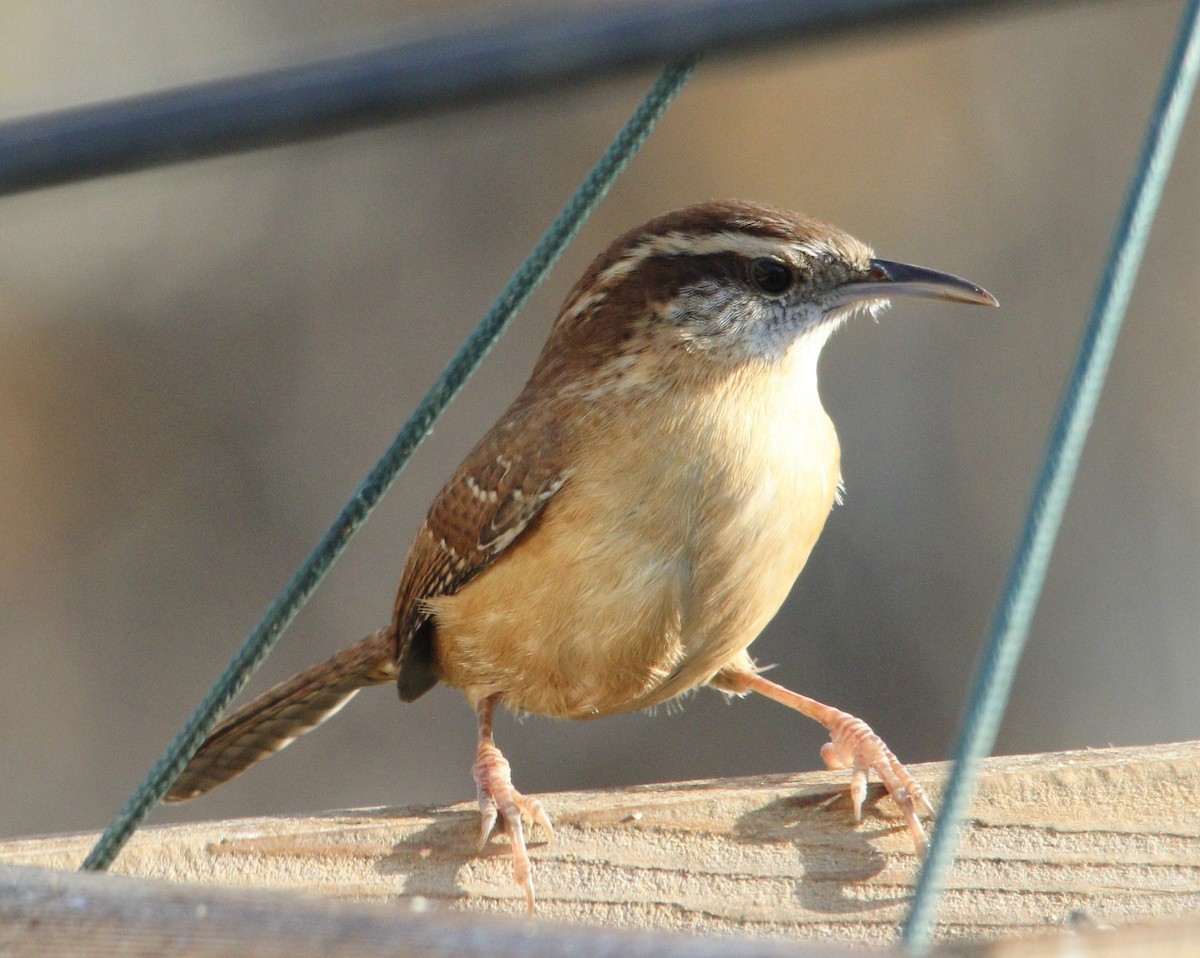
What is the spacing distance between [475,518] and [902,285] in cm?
101

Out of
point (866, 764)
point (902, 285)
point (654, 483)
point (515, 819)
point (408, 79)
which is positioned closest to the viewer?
point (408, 79)

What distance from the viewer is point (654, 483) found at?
3.29 metres

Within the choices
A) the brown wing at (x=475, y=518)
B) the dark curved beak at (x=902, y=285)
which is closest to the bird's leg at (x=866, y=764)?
the brown wing at (x=475, y=518)

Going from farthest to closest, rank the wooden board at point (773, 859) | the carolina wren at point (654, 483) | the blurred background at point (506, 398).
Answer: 1. the blurred background at point (506, 398)
2. the carolina wren at point (654, 483)
3. the wooden board at point (773, 859)

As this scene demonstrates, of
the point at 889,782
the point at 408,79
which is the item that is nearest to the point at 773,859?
the point at 889,782

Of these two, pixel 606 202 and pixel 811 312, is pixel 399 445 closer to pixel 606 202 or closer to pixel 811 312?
pixel 811 312

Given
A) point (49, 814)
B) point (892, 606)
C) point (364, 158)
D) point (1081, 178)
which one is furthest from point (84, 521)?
point (1081, 178)

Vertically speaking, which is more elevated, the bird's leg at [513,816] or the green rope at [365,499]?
the green rope at [365,499]

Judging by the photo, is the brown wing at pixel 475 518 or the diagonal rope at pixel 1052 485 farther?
the brown wing at pixel 475 518

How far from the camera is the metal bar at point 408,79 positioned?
1479 mm

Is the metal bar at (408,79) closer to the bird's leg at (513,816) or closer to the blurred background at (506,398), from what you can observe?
the bird's leg at (513,816)

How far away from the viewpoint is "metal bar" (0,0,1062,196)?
1.48 m

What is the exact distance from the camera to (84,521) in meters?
7.04

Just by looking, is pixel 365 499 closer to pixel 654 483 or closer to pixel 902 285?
pixel 654 483
